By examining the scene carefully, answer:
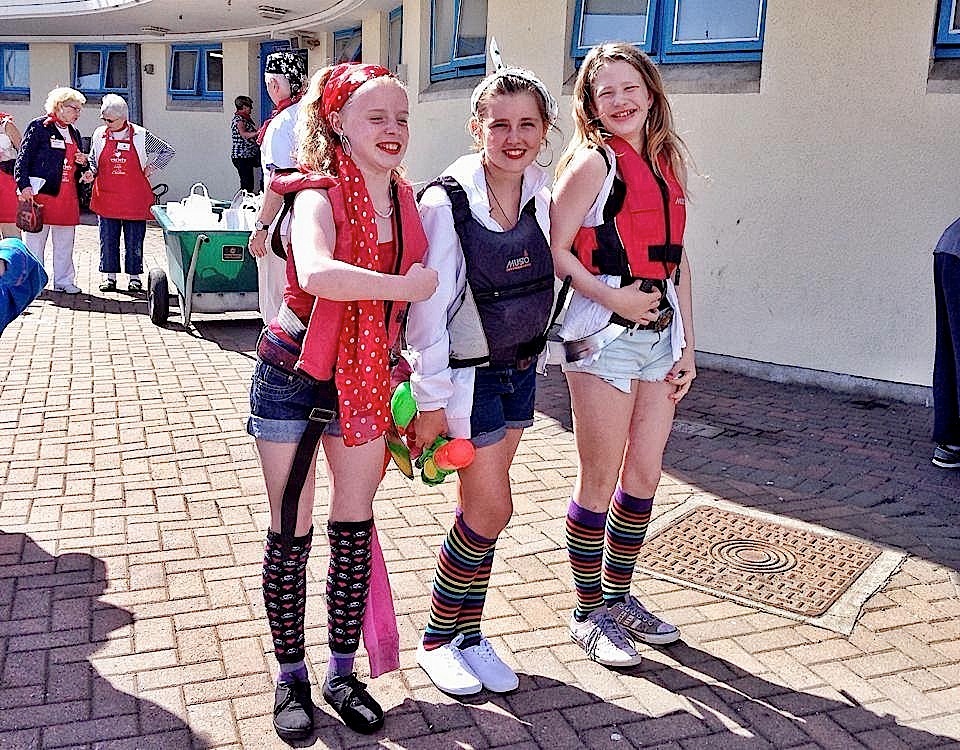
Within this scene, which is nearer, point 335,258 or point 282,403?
point 335,258

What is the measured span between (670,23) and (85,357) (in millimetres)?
5393

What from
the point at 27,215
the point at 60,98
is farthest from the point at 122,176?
the point at 27,215

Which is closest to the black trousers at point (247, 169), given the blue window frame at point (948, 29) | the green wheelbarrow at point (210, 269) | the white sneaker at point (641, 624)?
the green wheelbarrow at point (210, 269)

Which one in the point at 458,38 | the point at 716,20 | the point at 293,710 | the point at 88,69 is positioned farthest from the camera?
the point at 88,69

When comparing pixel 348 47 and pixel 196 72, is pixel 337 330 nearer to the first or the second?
pixel 348 47

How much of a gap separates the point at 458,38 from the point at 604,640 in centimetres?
870

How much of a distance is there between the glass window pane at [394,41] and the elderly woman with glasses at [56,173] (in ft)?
14.3

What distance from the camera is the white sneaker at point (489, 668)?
11.1 feet

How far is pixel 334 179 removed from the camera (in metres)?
2.72

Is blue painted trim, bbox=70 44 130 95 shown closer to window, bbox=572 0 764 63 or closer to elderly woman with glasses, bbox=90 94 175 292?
elderly woman with glasses, bbox=90 94 175 292

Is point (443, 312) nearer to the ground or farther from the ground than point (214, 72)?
nearer to the ground

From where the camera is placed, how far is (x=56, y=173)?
1058cm

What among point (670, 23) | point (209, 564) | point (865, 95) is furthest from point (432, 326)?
point (670, 23)

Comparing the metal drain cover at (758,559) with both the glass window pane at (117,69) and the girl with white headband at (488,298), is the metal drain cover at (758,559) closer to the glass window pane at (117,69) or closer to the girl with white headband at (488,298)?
the girl with white headband at (488,298)
